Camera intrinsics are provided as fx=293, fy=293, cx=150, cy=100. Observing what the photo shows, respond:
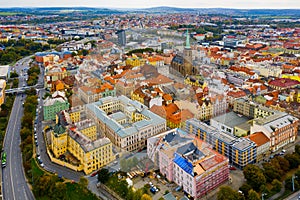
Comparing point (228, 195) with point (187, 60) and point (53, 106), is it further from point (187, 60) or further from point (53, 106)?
point (187, 60)

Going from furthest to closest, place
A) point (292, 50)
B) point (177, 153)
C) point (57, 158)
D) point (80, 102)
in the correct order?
point (292, 50)
point (80, 102)
point (57, 158)
point (177, 153)

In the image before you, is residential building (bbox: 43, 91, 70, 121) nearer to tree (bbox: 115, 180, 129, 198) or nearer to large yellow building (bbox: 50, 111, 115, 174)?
large yellow building (bbox: 50, 111, 115, 174)

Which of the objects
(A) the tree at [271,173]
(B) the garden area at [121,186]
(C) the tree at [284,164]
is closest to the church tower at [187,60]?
(C) the tree at [284,164]

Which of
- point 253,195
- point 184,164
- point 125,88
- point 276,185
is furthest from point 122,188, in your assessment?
point 125,88

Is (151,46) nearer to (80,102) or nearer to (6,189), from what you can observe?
(80,102)

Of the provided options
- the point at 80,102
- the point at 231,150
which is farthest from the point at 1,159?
the point at 231,150

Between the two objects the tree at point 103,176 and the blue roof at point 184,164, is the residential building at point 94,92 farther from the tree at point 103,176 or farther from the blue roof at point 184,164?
the blue roof at point 184,164

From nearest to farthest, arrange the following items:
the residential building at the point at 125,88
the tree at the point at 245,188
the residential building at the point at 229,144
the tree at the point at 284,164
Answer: the tree at the point at 245,188 < the tree at the point at 284,164 < the residential building at the point at 229,144 < the residential building at the point at 125,88
